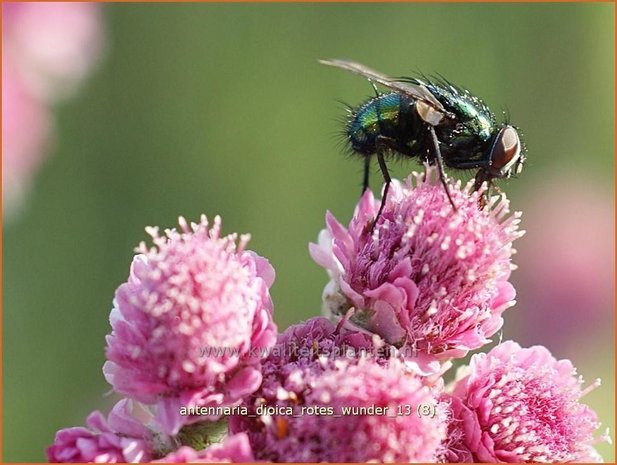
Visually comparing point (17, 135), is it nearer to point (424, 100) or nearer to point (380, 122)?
point (380, 122)

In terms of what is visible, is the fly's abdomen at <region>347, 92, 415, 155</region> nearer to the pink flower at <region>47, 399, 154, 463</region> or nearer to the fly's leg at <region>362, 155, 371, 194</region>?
the fly's leg at <region>362, 155, 371, 194</region>

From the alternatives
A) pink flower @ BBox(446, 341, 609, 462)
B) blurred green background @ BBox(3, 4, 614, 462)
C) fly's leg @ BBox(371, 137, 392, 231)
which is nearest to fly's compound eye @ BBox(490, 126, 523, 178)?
fly's leg @ BBox(371, 137, 392, 231)

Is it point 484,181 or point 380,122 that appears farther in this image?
point 380,122

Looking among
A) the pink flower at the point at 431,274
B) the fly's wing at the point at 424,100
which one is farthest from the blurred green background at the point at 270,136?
the pink flower at the point at 431,274

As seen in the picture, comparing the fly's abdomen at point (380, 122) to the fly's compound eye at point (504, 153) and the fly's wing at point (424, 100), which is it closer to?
the fly's wing at point (424, 100)

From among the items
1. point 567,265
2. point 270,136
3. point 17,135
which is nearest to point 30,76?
point 17,135

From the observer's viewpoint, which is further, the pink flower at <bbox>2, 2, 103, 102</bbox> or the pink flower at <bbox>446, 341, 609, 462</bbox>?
the pink flower at <bbox>2, 2, 103, 102</bbox>
